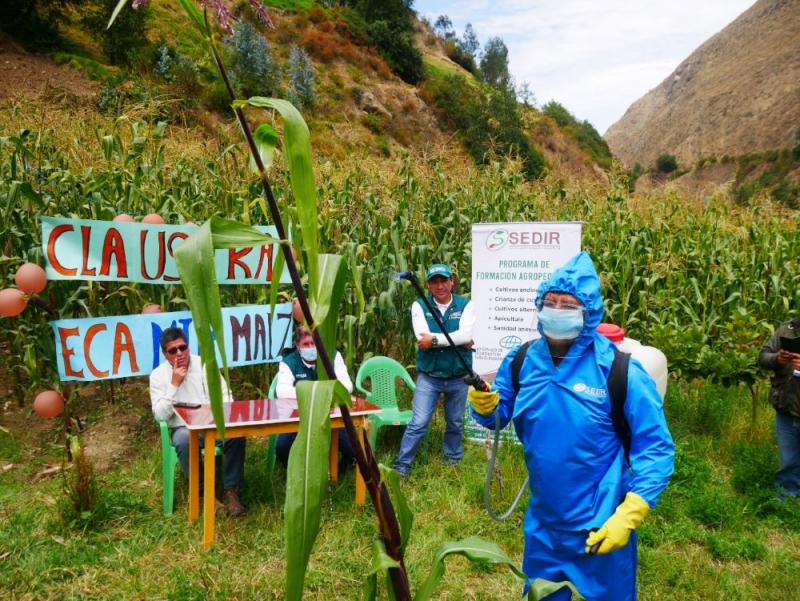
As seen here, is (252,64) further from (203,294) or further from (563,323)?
(203,294)

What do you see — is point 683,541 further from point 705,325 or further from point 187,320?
point 187,320

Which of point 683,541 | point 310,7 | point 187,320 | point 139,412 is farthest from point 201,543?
point 310,7

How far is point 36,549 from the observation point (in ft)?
11.7

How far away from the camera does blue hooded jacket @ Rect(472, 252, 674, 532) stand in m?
2.29

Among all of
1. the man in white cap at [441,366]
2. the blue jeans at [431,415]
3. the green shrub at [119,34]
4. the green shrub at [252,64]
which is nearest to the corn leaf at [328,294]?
the man in white cap at [441,366]

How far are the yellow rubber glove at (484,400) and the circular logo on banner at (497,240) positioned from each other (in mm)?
2760

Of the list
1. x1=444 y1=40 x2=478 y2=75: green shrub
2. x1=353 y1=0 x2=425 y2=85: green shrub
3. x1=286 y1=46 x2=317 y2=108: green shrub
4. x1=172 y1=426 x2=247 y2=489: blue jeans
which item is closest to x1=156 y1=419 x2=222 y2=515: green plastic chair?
x1=172 y1=426 x2=247 y2=489: blue jeans

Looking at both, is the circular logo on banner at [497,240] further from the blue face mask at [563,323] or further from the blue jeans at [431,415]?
the blue face mask at [563,323]

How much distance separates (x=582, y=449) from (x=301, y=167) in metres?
1.95

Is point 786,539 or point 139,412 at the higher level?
point 139,412

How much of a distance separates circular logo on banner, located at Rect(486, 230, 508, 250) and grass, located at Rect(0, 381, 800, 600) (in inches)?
69.5

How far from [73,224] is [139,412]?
204cm

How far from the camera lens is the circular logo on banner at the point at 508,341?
529cm

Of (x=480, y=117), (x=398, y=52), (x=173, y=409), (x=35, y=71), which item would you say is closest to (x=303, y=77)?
(x=480, y=117)
